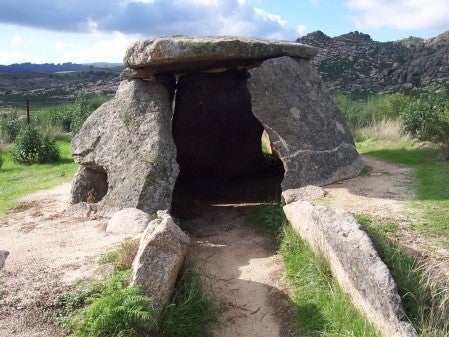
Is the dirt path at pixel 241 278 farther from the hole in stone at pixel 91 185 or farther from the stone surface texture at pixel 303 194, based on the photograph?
the hole in stone at pixel 91 185

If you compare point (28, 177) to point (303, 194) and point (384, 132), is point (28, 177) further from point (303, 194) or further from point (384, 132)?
point (384, 132)

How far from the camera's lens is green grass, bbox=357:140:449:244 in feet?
24.1

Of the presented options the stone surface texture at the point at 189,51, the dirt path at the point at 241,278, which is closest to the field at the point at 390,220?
the dirt path at the point at 241,278

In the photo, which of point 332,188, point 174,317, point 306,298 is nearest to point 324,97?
point 332,188

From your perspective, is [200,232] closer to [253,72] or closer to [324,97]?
[253,72]

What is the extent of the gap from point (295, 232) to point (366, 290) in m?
2.10

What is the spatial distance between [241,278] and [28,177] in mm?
8721

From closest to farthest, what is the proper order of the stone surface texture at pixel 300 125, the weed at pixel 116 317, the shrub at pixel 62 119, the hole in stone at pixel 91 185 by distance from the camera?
the weed at pixel 116 317 < the stone surface texture at pixel 300 125 < the hole in stone at pixel 91 185 < the shrub at pixel 62 119

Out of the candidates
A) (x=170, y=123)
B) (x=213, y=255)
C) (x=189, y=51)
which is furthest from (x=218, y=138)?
(x=213, y=255)

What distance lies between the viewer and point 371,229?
712 centimetres

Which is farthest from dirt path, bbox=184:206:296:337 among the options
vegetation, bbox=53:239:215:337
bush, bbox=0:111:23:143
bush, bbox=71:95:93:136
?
bush, bbox=0:111:23:143

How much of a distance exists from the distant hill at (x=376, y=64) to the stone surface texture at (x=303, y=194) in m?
28.5

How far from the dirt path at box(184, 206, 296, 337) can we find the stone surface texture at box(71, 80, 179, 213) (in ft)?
3.38

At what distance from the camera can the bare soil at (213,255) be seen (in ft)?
19.5
